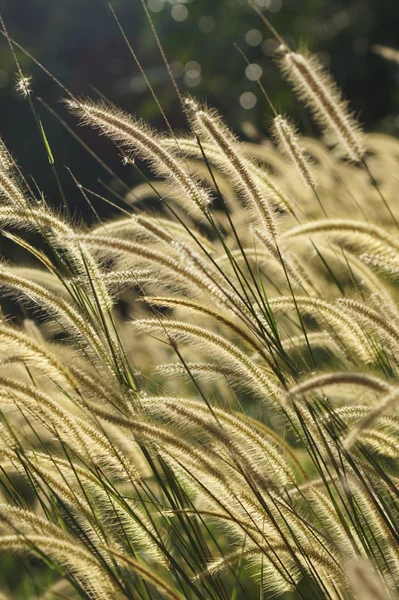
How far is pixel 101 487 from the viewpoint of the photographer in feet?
5.42

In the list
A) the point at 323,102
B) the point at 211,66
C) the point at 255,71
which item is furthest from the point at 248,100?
the point at 323,102

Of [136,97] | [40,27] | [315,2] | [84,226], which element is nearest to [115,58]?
[136,97]

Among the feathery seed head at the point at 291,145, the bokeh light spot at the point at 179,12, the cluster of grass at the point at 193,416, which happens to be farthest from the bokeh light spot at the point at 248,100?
the cluster of grass at the point at 193,416

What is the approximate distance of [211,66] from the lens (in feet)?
41.8

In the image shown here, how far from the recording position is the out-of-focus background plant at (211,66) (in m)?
11.6

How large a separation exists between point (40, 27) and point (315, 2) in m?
10.5

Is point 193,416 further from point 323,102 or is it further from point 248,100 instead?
point 248,100

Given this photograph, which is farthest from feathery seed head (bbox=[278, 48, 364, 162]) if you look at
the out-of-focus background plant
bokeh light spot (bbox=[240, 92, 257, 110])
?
bokeh light spot (bbox=[240, 92, 257, 110])

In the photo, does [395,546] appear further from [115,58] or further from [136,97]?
[115,58]

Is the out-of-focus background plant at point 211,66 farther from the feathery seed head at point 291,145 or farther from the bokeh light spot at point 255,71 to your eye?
the feathery seed head at point 291,145

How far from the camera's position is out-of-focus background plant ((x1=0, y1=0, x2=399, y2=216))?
11609mm

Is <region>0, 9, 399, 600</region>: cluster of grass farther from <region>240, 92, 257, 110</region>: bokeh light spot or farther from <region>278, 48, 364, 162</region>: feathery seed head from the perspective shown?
<region>240, 92, 257, 110</region>: bokeh light spot

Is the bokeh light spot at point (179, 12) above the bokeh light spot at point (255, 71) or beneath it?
above

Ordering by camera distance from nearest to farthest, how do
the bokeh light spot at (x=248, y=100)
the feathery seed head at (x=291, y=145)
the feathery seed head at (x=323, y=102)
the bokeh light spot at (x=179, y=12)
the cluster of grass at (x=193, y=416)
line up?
the cluster of grass at (x=193, y=416), the feathery seed head at (x=323, y=102), the feathery seed head at (x=291, y=145), the bokeh light spot at (x=248, y=100), the bokeh light spot at (x=179, y=12)
